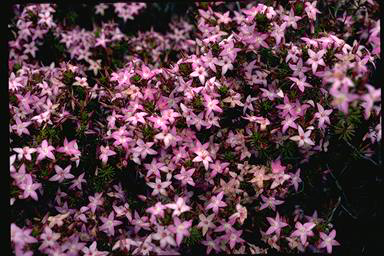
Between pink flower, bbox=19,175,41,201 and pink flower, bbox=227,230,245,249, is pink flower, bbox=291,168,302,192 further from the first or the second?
pink flower, bbox=19,175,41,201

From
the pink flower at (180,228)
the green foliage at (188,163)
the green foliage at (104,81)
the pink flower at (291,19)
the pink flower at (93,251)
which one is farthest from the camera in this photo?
the green foliage at (104,81)

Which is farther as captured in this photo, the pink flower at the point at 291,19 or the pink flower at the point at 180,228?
the pink flower at the point at 291,19

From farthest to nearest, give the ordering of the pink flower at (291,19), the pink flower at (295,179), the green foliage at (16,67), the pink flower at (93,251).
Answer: the green foliage at (16,67) < the pink flower at (291,19) < the pink flower at (295,179) < the pink flower at (93,251)

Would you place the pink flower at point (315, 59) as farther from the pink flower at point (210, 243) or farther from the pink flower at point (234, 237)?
the pink flower at point (210, 243)

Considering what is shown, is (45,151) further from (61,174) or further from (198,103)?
(198,103)

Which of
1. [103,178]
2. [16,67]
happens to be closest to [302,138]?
[103,178]

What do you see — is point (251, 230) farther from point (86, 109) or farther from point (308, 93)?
point (86, 109)

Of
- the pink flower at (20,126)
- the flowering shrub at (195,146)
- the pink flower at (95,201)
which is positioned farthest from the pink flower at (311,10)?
the pink flower at (20,126)

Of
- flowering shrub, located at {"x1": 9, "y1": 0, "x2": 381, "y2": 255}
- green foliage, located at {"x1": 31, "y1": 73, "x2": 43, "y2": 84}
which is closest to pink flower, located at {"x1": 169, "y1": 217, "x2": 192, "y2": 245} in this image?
flowering shrub, located at {"x1": 9, "y1": 0, "x2": 381, "y2": 255}
